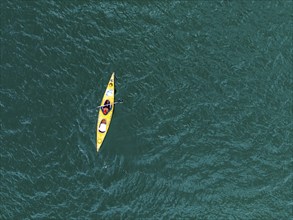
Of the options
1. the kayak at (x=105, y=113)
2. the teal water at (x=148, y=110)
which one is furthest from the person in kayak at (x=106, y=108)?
the teal water at (x=148, y=110)

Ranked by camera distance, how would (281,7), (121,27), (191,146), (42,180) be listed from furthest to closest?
1. (281,7)
2. (121,27)
3. (191,146)
4. (42,180)

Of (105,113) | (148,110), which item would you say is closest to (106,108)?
(105,113)

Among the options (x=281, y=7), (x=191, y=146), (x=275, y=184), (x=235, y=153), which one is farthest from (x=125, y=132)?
(x=281, y=7)

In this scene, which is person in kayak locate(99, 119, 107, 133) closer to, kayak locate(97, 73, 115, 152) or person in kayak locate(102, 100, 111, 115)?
Answer: kayak locate(97, 73, 115, 152)

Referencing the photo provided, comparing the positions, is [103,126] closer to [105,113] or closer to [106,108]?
[105,113]

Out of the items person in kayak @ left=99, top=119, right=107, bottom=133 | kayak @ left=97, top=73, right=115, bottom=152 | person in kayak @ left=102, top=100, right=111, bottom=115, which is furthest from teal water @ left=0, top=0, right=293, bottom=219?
person in kayak @ left=102, top=100, right=111, bottom=115

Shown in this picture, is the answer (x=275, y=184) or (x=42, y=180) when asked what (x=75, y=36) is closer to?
(x=42, y=180)
